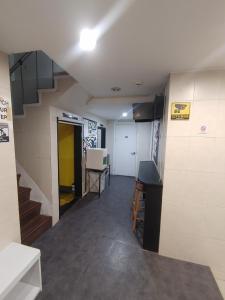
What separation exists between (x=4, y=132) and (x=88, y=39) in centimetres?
110

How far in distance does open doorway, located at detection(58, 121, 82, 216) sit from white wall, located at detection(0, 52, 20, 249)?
1872 millimetres

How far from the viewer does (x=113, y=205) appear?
3.47 meters

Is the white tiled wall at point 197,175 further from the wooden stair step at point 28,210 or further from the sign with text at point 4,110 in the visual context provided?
the wooden stair step at point 28,210

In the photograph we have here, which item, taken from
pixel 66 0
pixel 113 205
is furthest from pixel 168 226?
pixel 66 0

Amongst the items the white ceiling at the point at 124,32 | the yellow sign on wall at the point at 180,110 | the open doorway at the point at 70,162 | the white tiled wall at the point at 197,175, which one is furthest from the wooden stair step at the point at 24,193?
the yellow sign on wall at the point at 180,110

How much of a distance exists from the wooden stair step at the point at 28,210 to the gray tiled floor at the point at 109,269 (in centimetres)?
36

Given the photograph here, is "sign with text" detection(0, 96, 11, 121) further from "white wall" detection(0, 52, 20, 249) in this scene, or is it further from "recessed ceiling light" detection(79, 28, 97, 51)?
"recessed ceiling light" detection(79, 28, 97, 51)

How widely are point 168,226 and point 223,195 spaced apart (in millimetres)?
763

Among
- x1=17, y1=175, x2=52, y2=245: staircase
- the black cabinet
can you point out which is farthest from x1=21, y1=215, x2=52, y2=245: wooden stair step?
the black cabinet

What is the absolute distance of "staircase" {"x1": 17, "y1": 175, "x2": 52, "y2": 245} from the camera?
7.20 feet

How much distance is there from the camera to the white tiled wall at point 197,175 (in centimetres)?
174

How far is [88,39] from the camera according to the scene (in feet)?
3.89

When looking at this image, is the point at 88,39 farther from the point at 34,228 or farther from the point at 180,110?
the point at 34,228

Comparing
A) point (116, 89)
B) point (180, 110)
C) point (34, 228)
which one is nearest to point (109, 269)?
point (34, 228)
